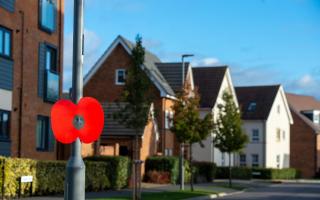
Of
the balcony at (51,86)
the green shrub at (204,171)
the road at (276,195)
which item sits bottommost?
the road at (276,195)

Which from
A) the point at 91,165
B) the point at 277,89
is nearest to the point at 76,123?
the point at 91,165

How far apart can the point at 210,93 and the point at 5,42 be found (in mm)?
33992

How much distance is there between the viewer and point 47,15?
95.2ft

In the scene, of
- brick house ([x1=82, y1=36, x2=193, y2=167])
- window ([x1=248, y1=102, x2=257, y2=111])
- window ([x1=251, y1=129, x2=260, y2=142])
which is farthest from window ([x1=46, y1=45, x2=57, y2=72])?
window ([x1=248, y1=102, x2=257, y2=111])

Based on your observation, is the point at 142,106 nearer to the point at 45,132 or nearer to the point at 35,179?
the point at 35,179

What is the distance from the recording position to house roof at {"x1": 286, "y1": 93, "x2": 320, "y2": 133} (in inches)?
3029

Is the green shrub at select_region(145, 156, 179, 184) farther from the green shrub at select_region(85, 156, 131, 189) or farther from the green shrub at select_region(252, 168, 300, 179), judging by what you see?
the green shrub at select_region(252, 168, 300, 179)

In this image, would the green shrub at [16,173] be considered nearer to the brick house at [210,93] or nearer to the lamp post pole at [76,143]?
the lamp post pole at [76,143]

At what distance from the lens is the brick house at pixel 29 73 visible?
25516mm

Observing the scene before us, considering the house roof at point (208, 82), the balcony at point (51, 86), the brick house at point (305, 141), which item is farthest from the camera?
the brick house at point (305, 141)

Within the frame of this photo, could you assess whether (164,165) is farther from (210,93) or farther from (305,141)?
(305,141)

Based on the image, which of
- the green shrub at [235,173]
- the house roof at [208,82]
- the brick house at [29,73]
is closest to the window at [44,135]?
the brick house at [29,73]

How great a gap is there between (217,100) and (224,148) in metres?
16.9

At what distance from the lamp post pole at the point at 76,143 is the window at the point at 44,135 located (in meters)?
21.0
